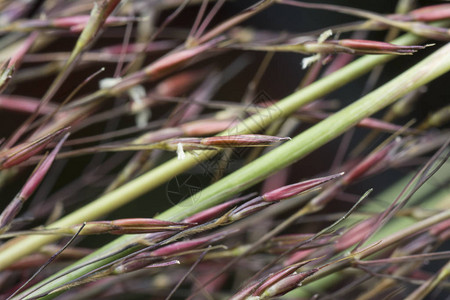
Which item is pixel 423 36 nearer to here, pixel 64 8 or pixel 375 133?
pixel 375 133

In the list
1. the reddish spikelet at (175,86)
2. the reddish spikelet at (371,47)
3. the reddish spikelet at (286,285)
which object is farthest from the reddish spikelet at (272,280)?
the reddish spikelet at (175,86)

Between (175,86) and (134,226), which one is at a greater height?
(175,86)

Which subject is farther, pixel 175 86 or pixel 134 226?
pixel 175 86

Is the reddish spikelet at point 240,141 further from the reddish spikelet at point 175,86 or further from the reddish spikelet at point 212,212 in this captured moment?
the reddish spikelet at point 175,86

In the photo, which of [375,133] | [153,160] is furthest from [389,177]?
[153,160]

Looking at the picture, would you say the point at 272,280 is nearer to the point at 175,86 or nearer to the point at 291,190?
the point at 291,190

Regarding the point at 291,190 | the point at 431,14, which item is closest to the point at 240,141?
the point at 291,190

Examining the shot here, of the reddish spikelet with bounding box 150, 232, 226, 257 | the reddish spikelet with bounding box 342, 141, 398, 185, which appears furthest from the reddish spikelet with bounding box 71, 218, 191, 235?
the reddish spikelet with bounding box 342, 141, 398, 185
